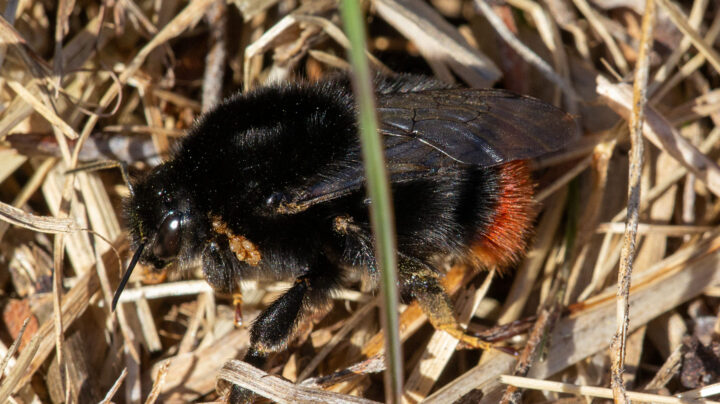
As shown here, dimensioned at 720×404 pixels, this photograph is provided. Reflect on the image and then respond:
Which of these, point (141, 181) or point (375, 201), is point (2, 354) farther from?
point (375, 201)

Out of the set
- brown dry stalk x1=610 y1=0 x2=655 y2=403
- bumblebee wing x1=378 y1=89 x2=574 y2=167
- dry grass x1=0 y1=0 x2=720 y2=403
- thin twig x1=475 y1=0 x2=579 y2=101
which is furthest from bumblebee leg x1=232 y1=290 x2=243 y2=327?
thin twig x1=475 y1=0 x2=579 y2=101

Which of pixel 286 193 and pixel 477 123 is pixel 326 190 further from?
pixel 477 123

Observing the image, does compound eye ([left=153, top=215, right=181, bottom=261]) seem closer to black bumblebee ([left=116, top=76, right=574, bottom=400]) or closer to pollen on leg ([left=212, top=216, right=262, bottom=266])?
black bumblebee ([left=116, top=76, right=574, bottom=400])

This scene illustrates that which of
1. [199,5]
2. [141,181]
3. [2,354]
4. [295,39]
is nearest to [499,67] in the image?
[295,39]

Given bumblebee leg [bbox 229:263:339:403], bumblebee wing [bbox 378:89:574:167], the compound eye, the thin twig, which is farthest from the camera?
the thin twig

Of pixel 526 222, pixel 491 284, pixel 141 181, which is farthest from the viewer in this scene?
pixel 491 284

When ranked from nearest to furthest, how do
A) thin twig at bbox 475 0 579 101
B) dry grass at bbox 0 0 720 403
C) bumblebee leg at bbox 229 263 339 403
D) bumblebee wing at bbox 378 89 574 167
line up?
1. bumblebee wing at bbox 378 89 574 167
2. bumblebee leg at bbox 229 263 339 403
3. dry grass at bbox 0 0 720 403
4. thin twig at bbox 475 0 579 101

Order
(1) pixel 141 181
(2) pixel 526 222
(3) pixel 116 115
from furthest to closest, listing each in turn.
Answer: (3) pixel 116 115, (2) pixel 526 222, (1) pixel 141 181
